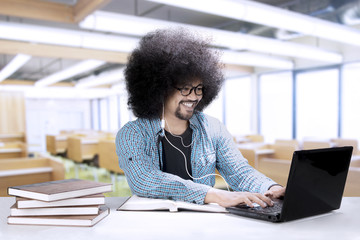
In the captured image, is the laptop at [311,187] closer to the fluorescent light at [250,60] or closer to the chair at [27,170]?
the chair at [27,170]

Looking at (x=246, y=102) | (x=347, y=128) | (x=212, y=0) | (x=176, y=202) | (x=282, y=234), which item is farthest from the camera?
(x=246, y=102)

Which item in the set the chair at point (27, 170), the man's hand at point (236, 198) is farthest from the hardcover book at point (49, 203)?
the chair at point (27, 170)

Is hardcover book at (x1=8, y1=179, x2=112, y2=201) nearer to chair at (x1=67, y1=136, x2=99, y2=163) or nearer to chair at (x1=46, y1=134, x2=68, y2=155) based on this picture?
chair at (x1=67, y1=136, x2=99, y2=163)

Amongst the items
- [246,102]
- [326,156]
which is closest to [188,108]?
[326,156]

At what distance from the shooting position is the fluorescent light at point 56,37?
4090 mm

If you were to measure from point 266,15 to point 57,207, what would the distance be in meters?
3.30

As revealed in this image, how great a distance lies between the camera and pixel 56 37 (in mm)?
4379

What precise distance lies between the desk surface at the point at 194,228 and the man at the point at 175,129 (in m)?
0.19

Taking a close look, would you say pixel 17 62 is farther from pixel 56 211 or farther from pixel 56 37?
pixel 56 211

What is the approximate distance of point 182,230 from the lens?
985mm

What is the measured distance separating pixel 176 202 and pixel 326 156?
54 centimetres

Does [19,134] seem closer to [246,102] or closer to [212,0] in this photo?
[246,102]

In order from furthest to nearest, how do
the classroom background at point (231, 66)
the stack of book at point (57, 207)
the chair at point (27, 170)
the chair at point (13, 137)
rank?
the chair at point (13, 137) < the classroom background at point (231, 66) < the chair at point (27, 170) < the stack of book at point (57, 207)

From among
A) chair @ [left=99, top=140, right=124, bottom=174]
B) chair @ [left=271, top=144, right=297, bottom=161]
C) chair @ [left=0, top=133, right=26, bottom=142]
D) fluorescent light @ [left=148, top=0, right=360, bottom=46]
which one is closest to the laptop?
fluorescent light @ [left=148, top=0, right=360, bottom=46]
